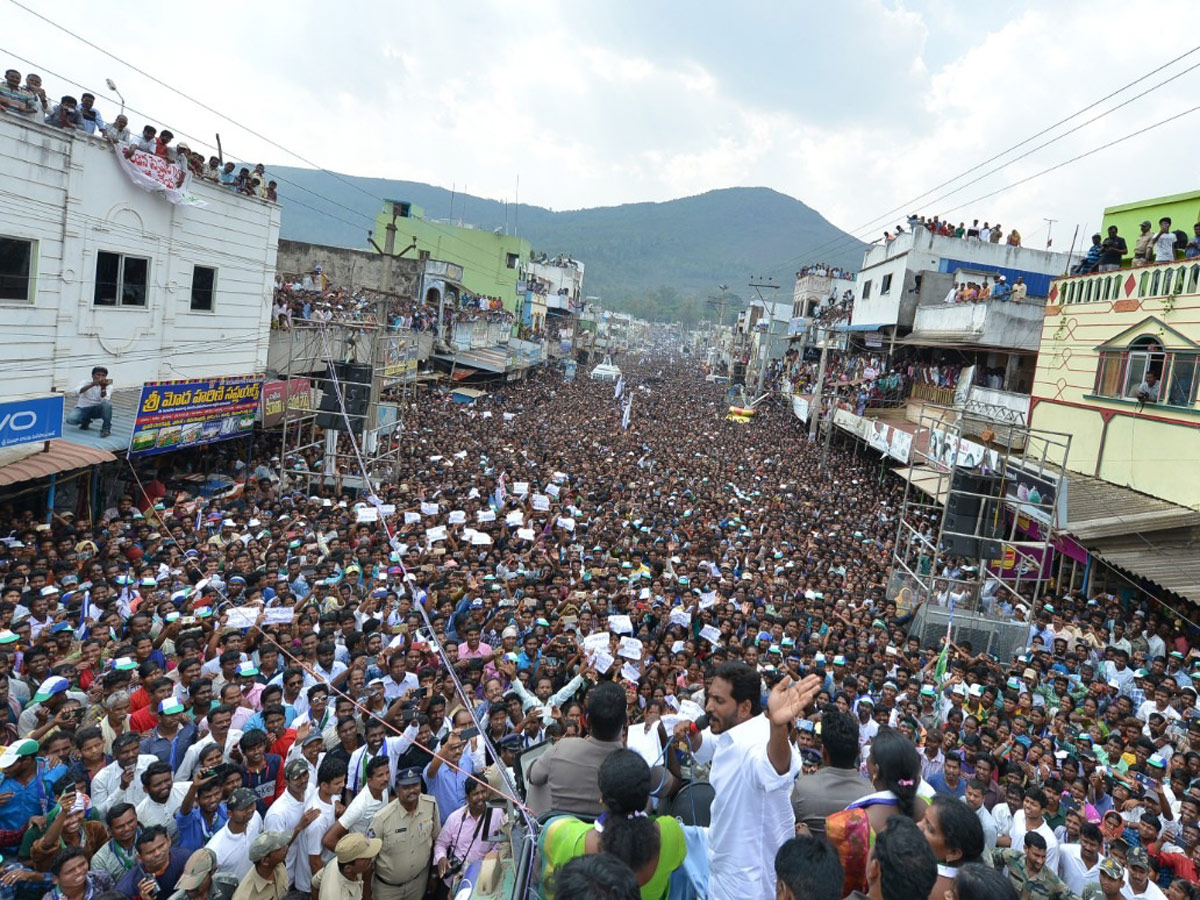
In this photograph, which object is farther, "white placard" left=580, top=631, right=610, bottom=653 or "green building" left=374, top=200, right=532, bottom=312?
"green building" left=374, top=200, right=532, bottom=312

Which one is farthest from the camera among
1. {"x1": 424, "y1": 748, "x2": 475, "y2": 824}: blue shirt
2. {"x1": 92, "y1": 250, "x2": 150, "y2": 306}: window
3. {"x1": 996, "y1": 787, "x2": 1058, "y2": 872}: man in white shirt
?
{"x1": 92, "y1": 250, "x2": 150, "y2": 306}: window

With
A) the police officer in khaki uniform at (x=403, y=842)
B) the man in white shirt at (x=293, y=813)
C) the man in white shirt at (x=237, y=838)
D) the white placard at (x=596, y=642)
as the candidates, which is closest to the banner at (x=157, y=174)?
the white placard at (x=596, y=642)

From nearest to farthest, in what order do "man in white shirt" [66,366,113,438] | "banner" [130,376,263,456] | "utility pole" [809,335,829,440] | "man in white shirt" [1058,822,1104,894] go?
1. "man in white shirt" [1058,822,1104,894]
2. "man in white shirt" [66,366,113,438]
3. "banner" [130,376,263,456]
4. "utility pole" [809,335,829,440]

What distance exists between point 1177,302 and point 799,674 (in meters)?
10.7

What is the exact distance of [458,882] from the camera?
4.80 metres

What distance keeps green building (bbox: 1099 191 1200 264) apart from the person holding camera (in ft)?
57.0

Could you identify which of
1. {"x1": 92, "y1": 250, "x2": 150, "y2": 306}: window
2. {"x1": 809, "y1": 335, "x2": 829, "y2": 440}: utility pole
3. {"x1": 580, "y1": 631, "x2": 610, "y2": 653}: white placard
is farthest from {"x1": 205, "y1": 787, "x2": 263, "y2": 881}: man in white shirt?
{"x1": 809, "y1": 335, "x2": 829, "y2": 440}: utility pole

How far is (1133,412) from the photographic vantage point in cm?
1457

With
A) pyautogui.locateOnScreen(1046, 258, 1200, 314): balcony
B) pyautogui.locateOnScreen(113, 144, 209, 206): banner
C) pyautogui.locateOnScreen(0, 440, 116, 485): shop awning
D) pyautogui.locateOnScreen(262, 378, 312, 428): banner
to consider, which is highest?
pyautogui.locateOnScreen(1046, 258, 1200, 314): balcony

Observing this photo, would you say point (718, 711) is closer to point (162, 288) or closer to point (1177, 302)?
point (1177, 302)

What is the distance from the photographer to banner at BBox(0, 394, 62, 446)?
10.2 metres

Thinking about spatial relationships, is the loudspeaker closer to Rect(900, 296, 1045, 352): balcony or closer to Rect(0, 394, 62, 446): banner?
Rect(0, 394, 62, 446): banner

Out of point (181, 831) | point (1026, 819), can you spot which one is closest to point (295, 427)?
point (181, 831)

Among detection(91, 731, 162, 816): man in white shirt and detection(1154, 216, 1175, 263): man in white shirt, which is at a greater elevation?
detection(1154, 216, 1175, 263): man in white shirt
